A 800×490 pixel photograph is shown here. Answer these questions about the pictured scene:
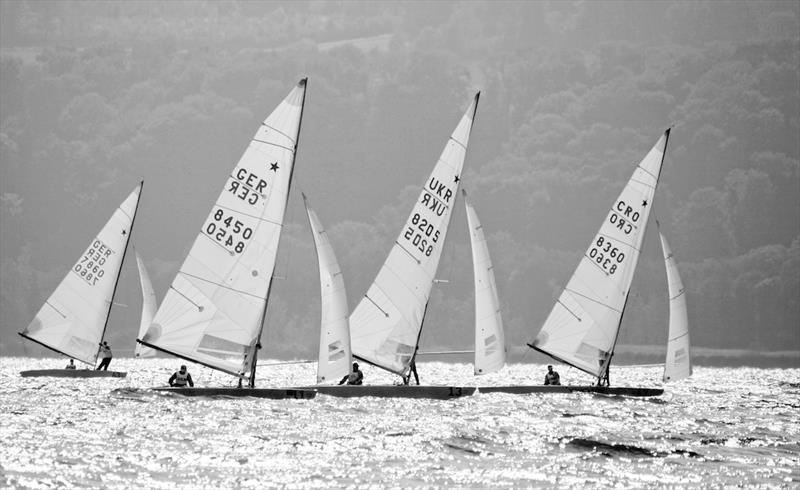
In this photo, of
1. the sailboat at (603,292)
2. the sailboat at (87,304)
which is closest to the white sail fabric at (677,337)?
the sailboat at (603,292)

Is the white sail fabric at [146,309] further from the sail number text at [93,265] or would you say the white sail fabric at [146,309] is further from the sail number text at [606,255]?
the sail number text at [606,255]

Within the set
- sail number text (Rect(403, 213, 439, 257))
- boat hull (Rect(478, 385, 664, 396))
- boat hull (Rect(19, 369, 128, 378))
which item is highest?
sail number text (Rect(403, 213, 439, 257))

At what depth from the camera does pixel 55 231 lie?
17825cm

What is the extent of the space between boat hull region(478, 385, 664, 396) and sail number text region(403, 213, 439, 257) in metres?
5.00

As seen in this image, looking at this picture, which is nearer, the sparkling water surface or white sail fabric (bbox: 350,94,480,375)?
the sparkling water surface

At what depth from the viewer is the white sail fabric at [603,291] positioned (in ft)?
148

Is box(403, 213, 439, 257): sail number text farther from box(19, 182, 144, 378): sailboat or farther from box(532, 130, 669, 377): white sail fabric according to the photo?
box(19, 182, 144, 378): sailboat

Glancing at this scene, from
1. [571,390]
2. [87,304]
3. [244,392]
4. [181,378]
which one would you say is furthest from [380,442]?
[87,304]

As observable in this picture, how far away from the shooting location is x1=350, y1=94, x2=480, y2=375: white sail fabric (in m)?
40.7

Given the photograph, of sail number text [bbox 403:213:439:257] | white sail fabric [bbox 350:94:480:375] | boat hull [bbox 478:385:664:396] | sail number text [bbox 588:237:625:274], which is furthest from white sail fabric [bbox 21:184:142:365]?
sail number text [bbox 588:237:625:274]

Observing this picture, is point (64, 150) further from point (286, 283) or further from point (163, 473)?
point (163, 473)

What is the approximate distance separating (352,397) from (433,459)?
11688 millimetres

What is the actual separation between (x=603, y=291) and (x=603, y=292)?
31 millimetres

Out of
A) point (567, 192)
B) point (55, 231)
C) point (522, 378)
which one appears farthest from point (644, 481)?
point (55, 231)
